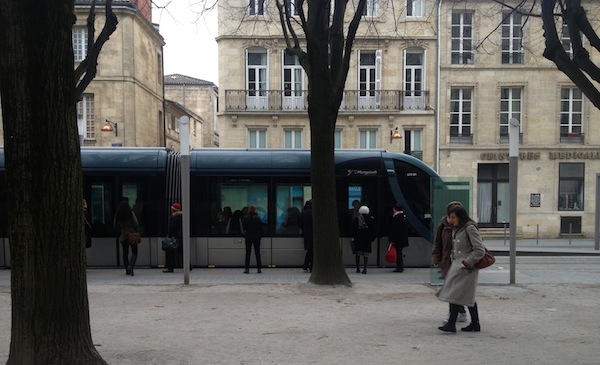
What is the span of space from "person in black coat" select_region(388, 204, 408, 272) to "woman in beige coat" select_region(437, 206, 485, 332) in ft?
19.3

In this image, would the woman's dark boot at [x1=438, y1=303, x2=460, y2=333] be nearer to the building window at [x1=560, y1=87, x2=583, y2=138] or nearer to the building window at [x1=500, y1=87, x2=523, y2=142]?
the building window at [x1=500, y1=87, x2=523, y2=142]

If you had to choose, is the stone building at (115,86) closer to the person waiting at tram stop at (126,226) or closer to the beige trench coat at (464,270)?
the person waiting at tram stop at (126,226)

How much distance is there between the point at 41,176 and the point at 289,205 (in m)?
9.64

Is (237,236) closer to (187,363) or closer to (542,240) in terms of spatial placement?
(187,363)

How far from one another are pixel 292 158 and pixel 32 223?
31.9 feet

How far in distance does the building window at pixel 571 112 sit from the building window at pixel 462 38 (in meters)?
5.06

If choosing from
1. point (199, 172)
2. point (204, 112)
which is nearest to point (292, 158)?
point (199, 172)

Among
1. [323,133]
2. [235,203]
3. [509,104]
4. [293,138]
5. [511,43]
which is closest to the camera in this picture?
[323,133]

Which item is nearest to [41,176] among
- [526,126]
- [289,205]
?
[289,205]

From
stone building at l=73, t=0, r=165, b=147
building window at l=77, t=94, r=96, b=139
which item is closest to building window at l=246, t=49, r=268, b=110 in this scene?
stone building at l=73, t=0, r=165, b=147

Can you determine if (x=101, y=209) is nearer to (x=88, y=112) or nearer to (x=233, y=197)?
(x=233, y=197)

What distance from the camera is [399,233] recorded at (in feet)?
43.4

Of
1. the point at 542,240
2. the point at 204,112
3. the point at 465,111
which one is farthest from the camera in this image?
the point at 204,112

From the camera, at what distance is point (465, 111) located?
1085 inches
